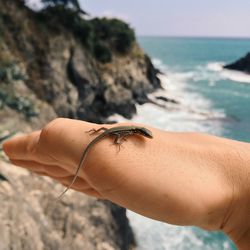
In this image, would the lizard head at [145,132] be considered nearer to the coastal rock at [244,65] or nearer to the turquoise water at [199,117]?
the turquoise water at [199,117]

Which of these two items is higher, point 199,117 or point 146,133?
point 146,133

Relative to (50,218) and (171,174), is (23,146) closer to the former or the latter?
(171,174)

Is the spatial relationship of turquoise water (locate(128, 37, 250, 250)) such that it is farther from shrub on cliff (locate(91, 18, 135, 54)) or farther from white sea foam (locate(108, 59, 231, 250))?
shrub on cliff (locate(91, 18, 135, 54))

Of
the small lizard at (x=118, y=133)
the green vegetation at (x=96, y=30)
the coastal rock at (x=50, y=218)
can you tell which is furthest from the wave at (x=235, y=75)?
the small lizard at (x=118, y=133)

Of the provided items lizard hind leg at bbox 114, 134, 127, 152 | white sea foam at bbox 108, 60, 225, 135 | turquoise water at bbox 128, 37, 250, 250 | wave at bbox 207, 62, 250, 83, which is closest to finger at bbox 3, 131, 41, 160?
lizard hind leg at bbox 114, 134, 127, 152

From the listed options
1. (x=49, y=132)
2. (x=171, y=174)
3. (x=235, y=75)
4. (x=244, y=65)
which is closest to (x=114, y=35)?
(x=235, y=75)

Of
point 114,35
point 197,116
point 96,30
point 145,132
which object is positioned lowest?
point 197,116
